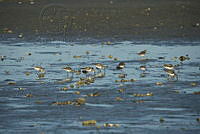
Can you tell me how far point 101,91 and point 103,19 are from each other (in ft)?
63.1

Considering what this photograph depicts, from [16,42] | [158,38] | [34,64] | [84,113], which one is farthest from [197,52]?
[84,113]

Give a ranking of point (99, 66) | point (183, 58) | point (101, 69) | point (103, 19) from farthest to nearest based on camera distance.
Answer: point (103, 19)
point (183, 58)
point (101, 69)
point (99, 66)

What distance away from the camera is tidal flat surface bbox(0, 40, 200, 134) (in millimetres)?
12680

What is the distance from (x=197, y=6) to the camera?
132ft

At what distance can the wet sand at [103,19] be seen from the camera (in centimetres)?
3044

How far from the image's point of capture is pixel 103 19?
35406 millimetres

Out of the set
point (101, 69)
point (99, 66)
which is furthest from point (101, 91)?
point (101, 69)

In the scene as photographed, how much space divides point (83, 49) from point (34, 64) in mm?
4076

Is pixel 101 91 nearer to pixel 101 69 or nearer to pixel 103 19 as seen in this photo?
pixel 101 69

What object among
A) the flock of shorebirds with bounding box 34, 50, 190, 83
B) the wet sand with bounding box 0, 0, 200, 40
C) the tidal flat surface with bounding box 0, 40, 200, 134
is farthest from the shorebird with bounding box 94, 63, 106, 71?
the wet sand with bounding box 0, 0, 200, 40

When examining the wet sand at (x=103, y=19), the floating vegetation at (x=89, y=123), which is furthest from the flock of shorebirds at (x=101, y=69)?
the wet sand at (x=103, y=19)

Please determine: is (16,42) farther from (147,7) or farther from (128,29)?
(147,7)

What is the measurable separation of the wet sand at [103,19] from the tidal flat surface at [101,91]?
418cm

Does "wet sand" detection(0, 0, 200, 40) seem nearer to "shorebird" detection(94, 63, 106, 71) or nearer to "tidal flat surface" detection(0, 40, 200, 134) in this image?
"tidal flat surface" detection(0, 40, 200, 134)
